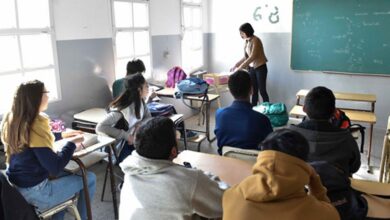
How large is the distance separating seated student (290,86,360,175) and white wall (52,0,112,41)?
2.40 meters

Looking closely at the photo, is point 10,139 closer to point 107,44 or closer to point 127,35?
point 107,44

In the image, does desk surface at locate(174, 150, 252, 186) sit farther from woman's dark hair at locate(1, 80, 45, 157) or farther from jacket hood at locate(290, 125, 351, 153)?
woman's dark hair at locate(1, 80, 45, 157)

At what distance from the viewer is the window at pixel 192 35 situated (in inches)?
215

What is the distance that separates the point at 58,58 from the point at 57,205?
164 cm

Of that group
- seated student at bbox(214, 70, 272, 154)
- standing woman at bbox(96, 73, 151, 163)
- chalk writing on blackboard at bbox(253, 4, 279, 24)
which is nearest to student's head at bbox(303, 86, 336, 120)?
seated student at bbox(214, 70, 272, 154)

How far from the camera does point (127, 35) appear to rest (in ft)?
14.1

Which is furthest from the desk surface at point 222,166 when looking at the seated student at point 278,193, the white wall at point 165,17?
the white wall at point 165,17

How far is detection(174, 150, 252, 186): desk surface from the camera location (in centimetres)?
195

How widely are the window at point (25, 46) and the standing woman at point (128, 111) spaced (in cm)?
84

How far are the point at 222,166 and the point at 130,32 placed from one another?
2718 millimetres

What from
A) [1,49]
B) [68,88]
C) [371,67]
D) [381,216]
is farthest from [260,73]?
[381,216]

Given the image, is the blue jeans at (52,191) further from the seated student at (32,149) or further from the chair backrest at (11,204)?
the chair backrest at (11,204)

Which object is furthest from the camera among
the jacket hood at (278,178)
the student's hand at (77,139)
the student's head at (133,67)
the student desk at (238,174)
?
the student's head at (133,67)

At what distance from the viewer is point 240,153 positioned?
7.30ft
